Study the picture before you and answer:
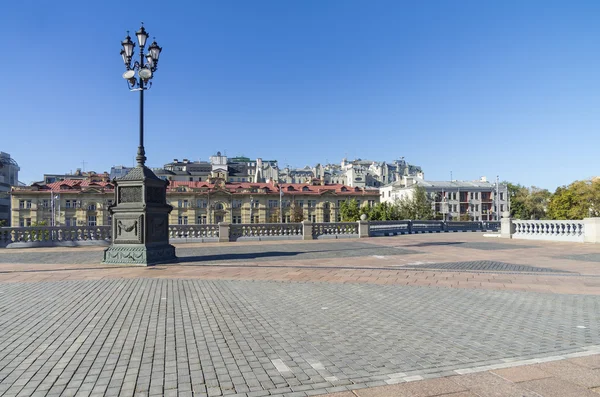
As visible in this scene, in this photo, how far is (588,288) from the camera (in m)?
8.76

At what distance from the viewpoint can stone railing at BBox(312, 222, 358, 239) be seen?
88.4 ft

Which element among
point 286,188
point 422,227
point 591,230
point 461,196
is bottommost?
point 422,227

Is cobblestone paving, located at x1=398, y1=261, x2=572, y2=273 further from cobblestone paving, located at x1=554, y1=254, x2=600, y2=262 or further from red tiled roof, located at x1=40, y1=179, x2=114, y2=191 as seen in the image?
red tiled roof, located at x1=40, y1=179, x2=114, y2=191

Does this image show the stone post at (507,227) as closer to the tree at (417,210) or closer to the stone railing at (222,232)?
the stone railing at (222,232)

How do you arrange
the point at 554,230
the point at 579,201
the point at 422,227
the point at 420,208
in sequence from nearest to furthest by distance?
the point at 554,230
the point at 422,227
the point at 579,201
the point at 420,208

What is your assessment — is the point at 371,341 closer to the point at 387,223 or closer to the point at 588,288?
the point at 588,288

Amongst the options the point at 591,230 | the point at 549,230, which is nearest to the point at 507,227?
the point at 549,230

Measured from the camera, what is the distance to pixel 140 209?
12742mm

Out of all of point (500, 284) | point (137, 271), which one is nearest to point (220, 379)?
point (500, 284)

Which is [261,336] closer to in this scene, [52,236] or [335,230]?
[52,236]

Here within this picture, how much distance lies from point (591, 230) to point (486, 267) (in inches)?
520

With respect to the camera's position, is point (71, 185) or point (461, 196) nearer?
point (71, 185)

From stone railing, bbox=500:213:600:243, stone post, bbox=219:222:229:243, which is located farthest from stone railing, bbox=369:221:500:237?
stone post, bbox=219:222:229:243

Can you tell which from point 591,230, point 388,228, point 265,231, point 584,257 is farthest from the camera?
point 388,228
